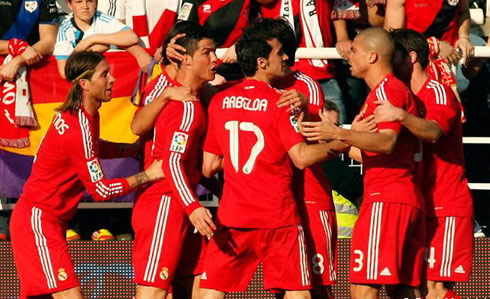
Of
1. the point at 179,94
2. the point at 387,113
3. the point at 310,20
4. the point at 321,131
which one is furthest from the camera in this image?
the point at 310,20

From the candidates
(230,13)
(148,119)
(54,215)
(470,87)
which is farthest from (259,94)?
(470,87)

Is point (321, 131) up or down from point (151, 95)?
up

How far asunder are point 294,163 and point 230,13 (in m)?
3.36

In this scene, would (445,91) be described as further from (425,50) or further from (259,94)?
(259,94)

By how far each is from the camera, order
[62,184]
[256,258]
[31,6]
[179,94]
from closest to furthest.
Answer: [256,258], [179,94], [62,184], [31,6]

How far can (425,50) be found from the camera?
9.35 meters

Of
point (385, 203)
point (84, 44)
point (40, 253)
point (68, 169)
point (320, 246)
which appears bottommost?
point (40, 253)

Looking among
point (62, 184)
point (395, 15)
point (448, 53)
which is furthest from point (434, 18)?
point (62, 184)

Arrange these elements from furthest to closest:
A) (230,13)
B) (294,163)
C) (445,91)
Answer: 1. (230,13)
2. (445,91)
3. (294,163)

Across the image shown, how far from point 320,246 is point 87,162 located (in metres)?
1.79

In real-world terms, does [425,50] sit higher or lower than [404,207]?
higher

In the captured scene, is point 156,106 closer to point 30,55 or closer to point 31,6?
point 30,55

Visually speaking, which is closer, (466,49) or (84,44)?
(466,49)

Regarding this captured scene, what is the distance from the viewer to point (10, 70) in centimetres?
1124
